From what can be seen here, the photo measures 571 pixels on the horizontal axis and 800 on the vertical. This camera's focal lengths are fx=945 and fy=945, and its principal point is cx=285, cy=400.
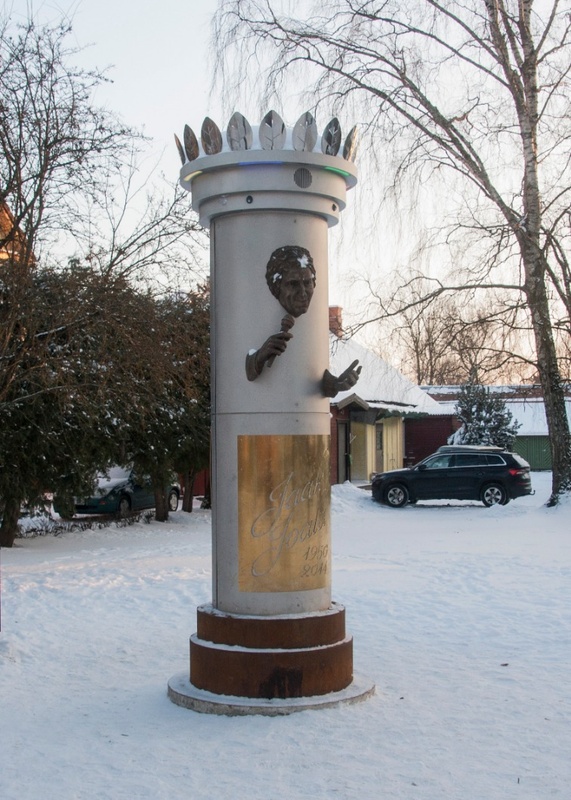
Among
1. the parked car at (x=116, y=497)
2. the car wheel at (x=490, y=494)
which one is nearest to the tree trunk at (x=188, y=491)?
the parked car at (x=116, y=497)

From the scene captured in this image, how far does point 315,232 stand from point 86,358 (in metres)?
7.08

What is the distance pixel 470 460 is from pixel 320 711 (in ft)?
66.2

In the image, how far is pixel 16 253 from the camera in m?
12.4

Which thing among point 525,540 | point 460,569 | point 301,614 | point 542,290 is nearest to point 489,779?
point 301,614

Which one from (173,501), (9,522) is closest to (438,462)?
(173,501)

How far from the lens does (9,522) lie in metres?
15.8

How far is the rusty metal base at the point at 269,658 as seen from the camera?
241 inches

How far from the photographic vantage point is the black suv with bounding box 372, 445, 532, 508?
83.0 ft

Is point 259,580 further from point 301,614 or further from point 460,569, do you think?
point 460,569

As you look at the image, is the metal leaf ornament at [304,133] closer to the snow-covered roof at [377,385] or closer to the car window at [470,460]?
the car window at [470,460]

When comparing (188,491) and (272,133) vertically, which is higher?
(272,133)

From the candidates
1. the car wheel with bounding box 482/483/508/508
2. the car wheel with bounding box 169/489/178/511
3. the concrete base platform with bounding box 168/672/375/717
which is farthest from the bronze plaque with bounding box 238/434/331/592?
the car wheel with bounding box 482/483/508/508

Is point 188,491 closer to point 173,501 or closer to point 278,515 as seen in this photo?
point 173,501

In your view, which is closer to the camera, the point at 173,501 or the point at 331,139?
the point at 331,139
